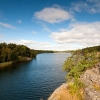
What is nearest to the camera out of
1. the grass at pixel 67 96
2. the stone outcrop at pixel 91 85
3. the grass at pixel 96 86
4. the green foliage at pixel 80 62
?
the stone outcrop at pixel 91 85

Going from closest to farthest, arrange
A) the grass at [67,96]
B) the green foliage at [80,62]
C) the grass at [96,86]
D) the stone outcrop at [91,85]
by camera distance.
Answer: the stone outcrop at [91,85] < the grass at [96,86] < the grass at [67,96] < the green foliage at [80,62]

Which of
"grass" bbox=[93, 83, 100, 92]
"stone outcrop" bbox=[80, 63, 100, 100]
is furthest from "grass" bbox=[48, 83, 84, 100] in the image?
"grass" bbox=[93, 83, 100, 92]

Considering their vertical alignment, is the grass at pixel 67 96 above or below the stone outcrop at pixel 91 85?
below

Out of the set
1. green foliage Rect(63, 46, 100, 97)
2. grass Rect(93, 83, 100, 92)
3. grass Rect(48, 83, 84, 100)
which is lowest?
grass Rect(48, 83, 84, 100)

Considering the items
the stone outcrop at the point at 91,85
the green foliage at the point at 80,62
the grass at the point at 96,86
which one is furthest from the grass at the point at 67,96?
the green foliage at the point at 80,62

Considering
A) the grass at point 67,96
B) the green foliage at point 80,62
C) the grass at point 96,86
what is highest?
the green foliage at point 80,62

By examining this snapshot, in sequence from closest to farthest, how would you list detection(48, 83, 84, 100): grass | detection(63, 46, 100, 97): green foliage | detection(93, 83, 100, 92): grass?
1. detection(93, 83, 100, 92): grass
2. detection(48, 83, 84, 100): grass
3. detection(63, 46, 100, 97): green foliage

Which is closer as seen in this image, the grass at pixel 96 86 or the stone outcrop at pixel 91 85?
the stone outcrop at pixel 91 85

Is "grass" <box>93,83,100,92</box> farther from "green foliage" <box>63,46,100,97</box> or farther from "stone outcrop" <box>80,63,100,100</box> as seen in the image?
"green foliage" <box>63,46,100,97</box>

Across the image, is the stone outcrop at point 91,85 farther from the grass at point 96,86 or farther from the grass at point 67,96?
the grass at point 67,96

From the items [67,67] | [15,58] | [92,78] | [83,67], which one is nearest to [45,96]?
[67,67]

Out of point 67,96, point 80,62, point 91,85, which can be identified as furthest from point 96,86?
point 80,62

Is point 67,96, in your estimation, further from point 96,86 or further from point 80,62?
point 80,62

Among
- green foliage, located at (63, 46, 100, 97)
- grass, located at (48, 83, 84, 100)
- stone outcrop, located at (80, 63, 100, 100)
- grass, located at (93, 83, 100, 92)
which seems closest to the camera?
stone outcrop, located at (80, 63, 100, 100)
